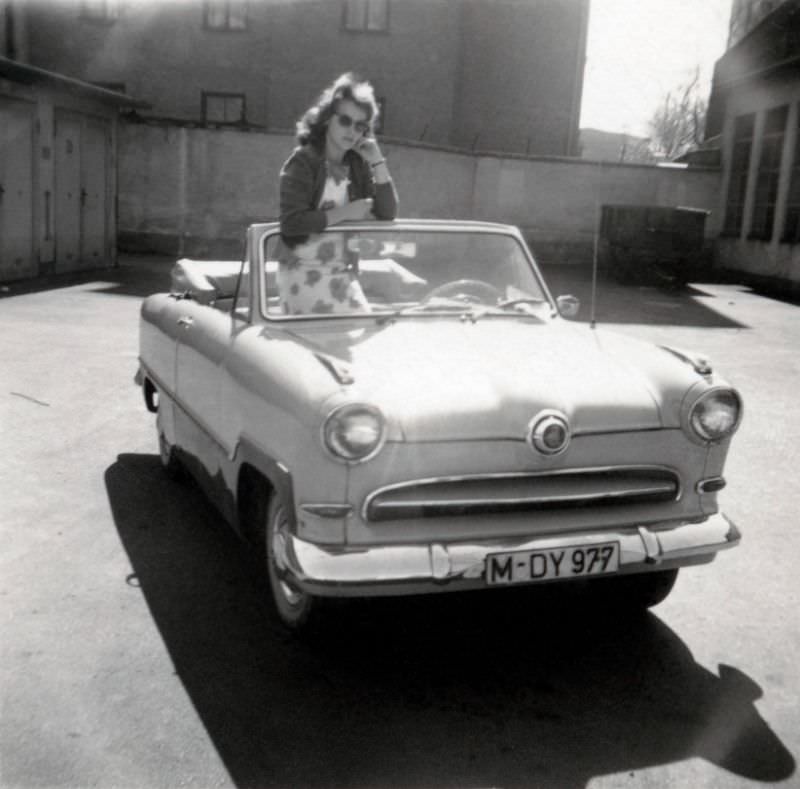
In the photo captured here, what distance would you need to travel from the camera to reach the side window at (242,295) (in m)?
4.34

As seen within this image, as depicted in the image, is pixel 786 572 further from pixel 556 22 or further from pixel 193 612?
pixel 556 22

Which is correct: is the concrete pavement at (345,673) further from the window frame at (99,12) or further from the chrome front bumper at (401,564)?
the window frame at (99,12)

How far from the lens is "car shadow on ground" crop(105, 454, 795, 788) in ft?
9.40

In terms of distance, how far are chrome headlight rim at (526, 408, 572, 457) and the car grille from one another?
0.08 meters

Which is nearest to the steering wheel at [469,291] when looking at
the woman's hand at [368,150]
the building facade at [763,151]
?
the woman's hand at [368,150]

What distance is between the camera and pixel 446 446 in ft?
10.5

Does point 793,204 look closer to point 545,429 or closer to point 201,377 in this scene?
point 201,377

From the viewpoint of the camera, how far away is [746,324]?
1461 cm

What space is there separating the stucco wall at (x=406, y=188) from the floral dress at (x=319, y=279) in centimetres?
1571

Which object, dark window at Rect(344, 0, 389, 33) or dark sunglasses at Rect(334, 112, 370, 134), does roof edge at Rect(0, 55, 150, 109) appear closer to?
dark window at Rect(344, 0, 389, 33)

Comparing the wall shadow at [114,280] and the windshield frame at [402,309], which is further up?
the windshield frame at [402,309]

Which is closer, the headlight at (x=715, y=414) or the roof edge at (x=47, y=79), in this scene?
the headlight at (x=715, y=414)

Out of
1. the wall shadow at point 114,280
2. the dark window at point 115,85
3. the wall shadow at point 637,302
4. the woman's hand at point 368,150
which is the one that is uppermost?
the dark window at point 115,85

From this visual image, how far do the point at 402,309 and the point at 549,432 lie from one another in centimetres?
129
